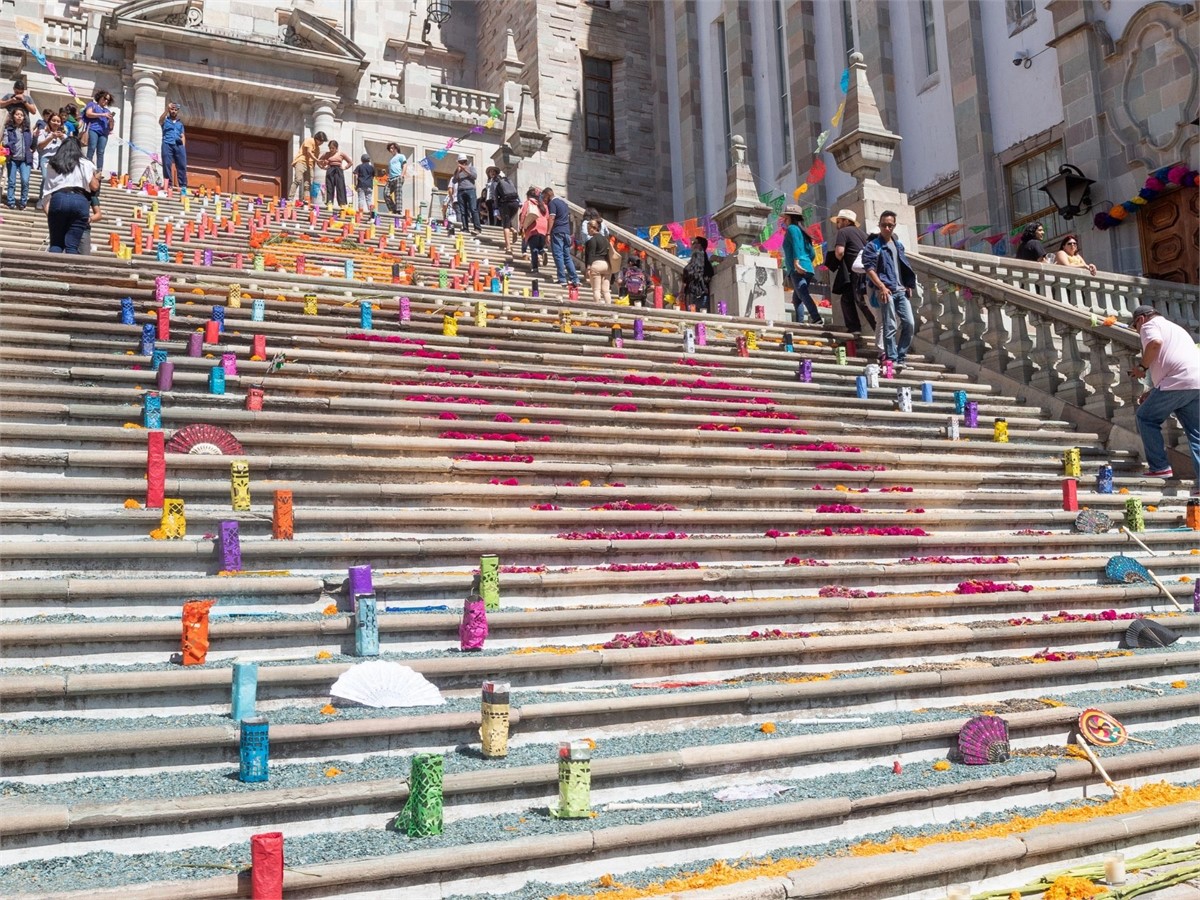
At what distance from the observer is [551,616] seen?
23.2 feet

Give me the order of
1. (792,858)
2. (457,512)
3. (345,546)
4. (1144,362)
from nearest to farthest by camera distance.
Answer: (792,858)
(345,546)
(457,512)
(1144,362)

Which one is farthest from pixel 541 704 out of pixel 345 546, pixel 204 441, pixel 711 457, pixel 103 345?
pixel 103 345

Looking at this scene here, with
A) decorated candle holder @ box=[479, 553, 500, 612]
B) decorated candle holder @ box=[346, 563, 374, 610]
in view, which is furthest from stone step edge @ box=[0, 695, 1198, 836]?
decorated candle holder @ box=[346, 563, 374, 610]

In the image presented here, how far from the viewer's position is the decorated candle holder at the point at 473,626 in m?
6.68

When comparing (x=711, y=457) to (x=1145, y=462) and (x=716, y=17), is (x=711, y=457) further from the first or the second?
(x=716, y=17)

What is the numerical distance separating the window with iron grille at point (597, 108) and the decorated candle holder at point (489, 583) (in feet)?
97.1

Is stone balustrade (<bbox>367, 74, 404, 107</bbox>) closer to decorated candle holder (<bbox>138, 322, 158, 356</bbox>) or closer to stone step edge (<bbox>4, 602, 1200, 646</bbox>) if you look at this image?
decorated candle holder (<bbox>138, 322, 158, 356</bbox>)

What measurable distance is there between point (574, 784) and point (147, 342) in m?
6.77

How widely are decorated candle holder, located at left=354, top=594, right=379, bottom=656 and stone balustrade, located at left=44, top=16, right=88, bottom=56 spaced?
2570cm

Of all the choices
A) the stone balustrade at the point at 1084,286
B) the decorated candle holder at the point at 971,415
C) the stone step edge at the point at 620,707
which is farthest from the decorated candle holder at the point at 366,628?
the stone balustrade at the point at 1084,286

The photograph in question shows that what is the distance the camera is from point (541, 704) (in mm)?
6062

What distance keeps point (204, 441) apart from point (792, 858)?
5154mm

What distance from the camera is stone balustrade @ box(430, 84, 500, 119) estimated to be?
103 feet

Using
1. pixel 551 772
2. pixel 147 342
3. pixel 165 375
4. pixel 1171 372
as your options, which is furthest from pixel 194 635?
pixel 1171 372
